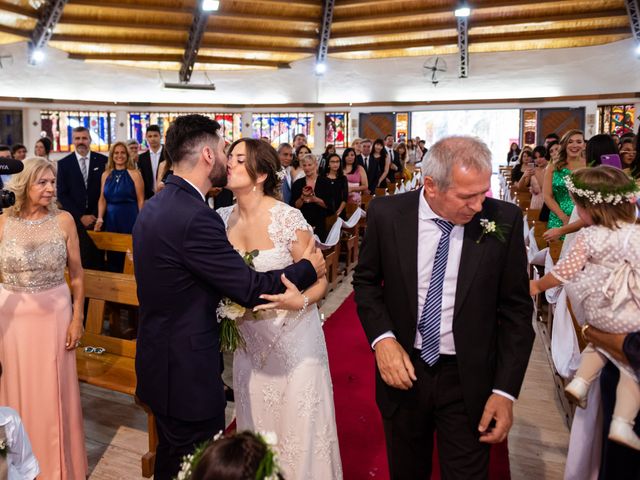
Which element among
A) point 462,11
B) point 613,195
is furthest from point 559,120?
point 613,195

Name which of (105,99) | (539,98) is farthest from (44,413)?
(539,98)

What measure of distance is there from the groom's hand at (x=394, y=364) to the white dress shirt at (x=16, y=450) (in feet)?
4.27

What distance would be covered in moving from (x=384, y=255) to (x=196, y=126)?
90 cm

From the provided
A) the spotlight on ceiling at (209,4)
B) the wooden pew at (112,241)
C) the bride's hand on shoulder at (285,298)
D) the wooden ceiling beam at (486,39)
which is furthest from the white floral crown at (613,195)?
the wooden ceiling beam at (486,39)

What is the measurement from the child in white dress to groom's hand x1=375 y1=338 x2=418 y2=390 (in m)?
0.97

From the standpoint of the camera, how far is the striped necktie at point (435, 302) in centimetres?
216

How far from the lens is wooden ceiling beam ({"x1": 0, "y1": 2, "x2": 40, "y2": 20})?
15492mm

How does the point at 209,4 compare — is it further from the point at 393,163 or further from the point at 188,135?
the point at 188,135

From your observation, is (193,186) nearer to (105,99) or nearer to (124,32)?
(124,32)

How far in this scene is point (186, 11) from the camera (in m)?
17.7

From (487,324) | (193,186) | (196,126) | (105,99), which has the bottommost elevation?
(487,324)

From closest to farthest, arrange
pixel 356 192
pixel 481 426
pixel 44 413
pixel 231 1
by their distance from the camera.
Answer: pixel 481 426 → pixel 44 413 → pixel 356 192 → pixel 231 1

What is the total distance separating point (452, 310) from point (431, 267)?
0.18 metres

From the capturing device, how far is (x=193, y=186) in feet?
7.52
